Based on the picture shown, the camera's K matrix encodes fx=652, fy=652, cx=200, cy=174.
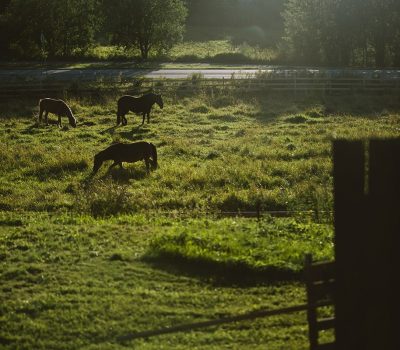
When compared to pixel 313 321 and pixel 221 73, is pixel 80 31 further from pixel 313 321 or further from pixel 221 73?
pixel 313 321

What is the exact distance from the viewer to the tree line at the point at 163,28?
171 ft

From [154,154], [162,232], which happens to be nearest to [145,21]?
[154,154]

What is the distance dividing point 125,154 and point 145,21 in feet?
112

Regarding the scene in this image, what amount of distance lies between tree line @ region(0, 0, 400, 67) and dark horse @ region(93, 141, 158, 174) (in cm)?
3381

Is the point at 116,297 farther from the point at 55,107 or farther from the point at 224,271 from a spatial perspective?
the point at 55,107

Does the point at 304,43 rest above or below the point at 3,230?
above

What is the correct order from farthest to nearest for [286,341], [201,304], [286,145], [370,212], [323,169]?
[286,145] < [323,169] < [201,304] < [286,341] < [370,212]

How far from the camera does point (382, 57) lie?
54.2 metres

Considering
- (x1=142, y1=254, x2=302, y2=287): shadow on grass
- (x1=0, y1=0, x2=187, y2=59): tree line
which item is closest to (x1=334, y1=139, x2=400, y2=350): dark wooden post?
(x1=142, y1=254, x2=302, y2=287): shadow on grass

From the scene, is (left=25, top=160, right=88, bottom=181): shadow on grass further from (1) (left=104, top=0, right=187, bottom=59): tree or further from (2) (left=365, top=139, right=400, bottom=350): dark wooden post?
(1) (left=104, top=0, right=187, bottom=59): tree

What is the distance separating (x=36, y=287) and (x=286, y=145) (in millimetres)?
16361

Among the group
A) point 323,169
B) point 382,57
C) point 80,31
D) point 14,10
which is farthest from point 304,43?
point 323,169

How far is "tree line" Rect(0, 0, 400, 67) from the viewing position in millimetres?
51969

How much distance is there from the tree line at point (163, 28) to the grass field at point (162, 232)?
24.1 metres
